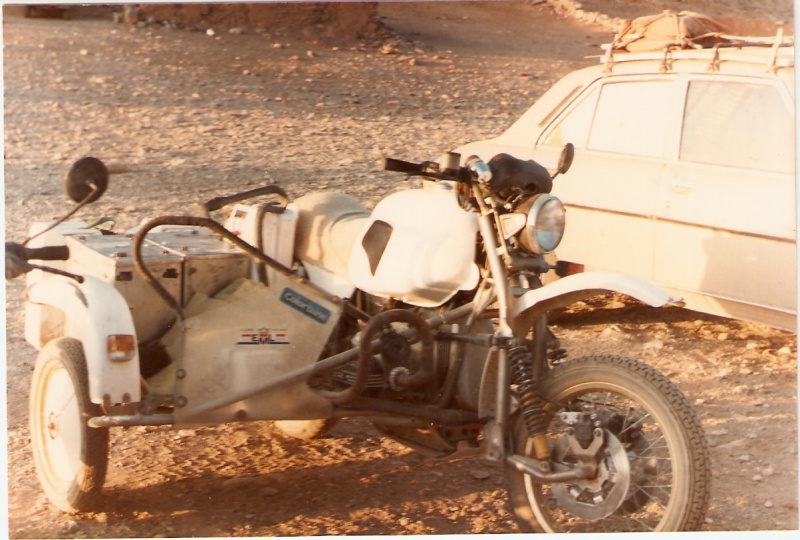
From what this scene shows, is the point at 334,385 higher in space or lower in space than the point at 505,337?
lower

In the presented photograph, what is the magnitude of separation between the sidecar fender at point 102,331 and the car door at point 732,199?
2.68 metres

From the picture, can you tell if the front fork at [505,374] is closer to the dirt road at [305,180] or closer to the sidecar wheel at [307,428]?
the dirt road at [305,180]

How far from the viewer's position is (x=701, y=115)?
509 centimetres

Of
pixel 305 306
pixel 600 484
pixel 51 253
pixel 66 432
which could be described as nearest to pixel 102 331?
pixel 51 253

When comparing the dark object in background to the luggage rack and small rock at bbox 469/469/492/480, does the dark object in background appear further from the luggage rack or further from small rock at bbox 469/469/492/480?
small rock at bbox 469/469/492/480

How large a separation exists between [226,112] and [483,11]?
12.3ft

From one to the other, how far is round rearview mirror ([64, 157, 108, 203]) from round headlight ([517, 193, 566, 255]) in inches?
60.1

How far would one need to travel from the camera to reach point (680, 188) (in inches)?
196

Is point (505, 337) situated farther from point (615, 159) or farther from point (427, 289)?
point (615, 159)

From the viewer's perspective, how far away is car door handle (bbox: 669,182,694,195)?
4935mm

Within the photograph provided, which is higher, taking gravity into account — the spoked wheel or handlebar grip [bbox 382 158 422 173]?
handlebar grip [bbox 382 158 422 173]

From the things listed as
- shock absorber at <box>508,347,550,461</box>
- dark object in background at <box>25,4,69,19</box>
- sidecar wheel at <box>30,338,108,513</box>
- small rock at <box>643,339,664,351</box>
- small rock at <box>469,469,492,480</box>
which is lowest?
small rock at <box>469,469,492,480</box>

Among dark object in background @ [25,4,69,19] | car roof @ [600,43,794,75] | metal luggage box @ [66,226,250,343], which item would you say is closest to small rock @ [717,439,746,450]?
car roof @ [600,43,794,75]

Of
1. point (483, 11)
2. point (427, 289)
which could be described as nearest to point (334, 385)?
point (427, 289)
